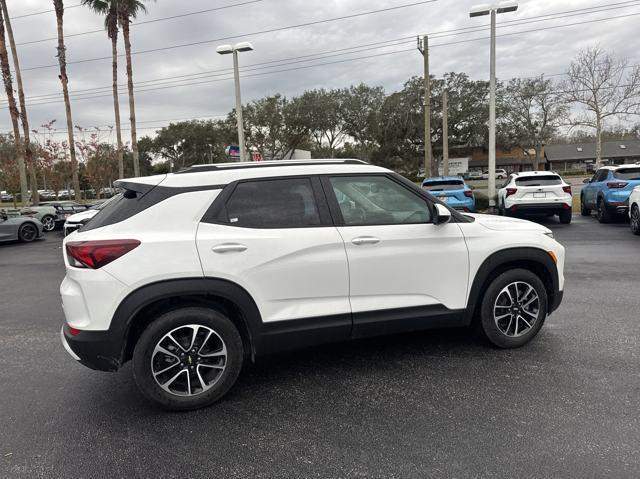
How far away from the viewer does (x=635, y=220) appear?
1083 centimetres

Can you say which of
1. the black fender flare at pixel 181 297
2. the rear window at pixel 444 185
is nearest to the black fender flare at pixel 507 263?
the black fender flare at pixel 181 297

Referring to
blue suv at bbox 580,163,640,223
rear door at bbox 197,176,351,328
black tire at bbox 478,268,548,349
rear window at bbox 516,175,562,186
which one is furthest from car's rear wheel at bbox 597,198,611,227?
rear door at bbox 197,176,351,328

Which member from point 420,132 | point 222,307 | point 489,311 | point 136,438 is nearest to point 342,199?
point 222,307

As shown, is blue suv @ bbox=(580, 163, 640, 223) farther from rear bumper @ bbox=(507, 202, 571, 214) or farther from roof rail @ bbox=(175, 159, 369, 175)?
roof rail @ bbox=(175, 159, 369, 175)

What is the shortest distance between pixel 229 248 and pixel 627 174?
13.0 m

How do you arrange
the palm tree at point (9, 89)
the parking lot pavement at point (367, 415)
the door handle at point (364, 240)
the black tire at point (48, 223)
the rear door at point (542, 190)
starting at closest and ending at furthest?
the parking lot pavement at point (367, 415), the door handle at point (364, 240), the rear door at point (542, 190), the black tire at point (48, 223), the palm tree at point (9, 89)

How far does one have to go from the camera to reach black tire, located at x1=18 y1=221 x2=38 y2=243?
48.6 feet

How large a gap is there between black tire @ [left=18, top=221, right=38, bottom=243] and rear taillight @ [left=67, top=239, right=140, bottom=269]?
46.6 feet

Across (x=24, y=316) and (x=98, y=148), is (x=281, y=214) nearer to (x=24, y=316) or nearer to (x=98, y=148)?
(x=24, y=316)

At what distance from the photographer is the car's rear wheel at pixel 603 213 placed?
12859 millimetres

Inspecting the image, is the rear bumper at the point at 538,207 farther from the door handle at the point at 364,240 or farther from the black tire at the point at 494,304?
the door handle at the point at 364,240

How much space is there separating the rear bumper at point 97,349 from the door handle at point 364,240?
1.81 m

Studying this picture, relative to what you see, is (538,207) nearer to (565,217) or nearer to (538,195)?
(538,195)

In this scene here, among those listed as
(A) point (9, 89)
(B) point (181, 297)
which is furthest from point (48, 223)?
(B) point (181, 297)
